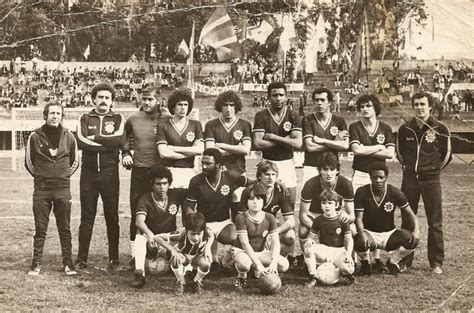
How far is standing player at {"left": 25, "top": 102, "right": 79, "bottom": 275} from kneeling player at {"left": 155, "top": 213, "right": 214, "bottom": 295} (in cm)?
69

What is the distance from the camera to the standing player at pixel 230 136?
3.88 m

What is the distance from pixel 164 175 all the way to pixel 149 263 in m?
0.60

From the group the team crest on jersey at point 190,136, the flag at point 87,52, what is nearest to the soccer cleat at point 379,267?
the team crest on jersey at point 190,136

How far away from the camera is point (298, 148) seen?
3.97m

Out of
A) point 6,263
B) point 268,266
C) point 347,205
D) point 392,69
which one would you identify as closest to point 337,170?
point 347,205

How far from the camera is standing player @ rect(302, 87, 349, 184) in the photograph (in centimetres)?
395

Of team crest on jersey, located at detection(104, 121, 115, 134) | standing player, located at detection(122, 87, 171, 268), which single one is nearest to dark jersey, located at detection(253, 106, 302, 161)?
standing player, located at detection(122, 87, 171, 268)

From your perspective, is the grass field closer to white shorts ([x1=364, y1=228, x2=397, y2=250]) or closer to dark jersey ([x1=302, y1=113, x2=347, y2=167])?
white shorts ([x1=364, y1=228, x2=397, y2=250])

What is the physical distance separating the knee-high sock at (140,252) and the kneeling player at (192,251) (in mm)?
92

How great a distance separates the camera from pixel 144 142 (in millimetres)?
3941

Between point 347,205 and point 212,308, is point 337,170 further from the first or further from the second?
point 212,308

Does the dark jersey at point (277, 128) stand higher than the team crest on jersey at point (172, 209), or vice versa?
the dark jersey at point (277, 128)

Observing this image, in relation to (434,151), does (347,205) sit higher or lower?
lower

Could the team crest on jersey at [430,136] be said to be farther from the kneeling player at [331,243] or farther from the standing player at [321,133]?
the kneeling player at [331,243]
